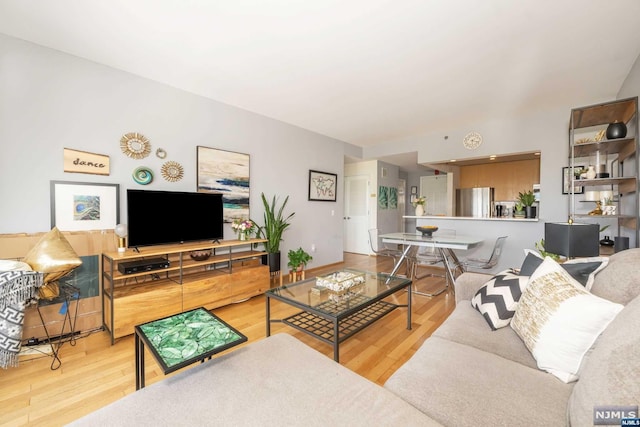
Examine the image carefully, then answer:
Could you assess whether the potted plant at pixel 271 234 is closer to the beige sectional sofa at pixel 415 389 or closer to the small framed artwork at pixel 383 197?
the beige sectional sofa at pixel 415 389

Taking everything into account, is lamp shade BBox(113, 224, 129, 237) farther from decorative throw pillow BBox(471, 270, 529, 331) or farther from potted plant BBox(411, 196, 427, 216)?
potted plant BBox(411, 196, 427, 216)

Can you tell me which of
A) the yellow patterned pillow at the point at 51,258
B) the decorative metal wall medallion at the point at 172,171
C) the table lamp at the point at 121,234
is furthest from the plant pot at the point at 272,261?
the yellow patterned pillow at the point at 51,258

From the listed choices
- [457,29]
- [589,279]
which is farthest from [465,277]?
[457,29]

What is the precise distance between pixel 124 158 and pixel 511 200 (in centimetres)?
684

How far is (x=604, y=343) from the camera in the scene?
0.77 metres

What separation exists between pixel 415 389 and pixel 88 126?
3232mm

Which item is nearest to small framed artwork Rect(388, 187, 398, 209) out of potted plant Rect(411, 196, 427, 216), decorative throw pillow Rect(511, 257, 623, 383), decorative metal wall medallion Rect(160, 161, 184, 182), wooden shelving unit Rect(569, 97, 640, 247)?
potted plant Rect(411, 196, 427, 216)

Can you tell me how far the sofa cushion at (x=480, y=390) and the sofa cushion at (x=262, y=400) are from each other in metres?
0.10

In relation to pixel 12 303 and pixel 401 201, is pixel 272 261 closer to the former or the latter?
pixel 12 303

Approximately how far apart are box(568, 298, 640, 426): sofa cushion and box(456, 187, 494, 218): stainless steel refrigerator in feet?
18.8

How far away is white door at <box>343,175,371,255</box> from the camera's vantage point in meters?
6.25

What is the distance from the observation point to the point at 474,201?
6062 millimetres

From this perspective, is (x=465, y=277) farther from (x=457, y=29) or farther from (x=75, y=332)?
(x=75, y=332)

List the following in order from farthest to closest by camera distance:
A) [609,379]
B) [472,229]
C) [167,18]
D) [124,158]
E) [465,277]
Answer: [472,229] < [124,158] < [465,277] < [167,18] < [609,379]
